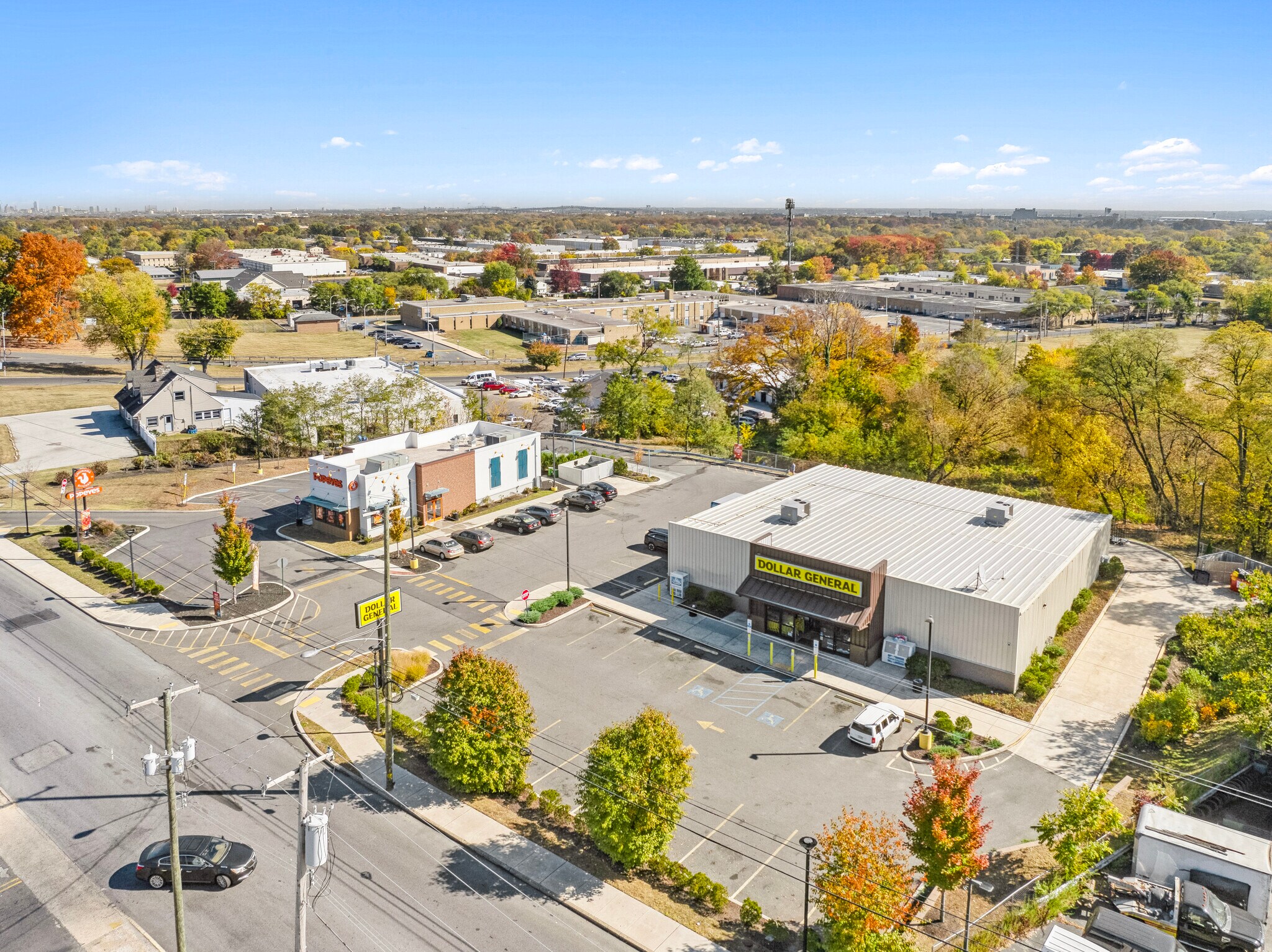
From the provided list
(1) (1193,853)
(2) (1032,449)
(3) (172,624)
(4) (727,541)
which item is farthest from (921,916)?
(2) (1032,449)

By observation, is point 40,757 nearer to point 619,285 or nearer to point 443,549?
point 443,549

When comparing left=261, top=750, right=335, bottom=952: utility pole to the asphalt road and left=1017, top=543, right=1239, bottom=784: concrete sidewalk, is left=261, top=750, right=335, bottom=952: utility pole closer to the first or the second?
the asphalt road

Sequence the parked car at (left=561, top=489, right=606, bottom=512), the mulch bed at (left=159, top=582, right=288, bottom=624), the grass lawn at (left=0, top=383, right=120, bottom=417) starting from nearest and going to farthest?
the mulch bed at (left=159, top=582, right=288, bottom=624) → the parked car at (left=561, top=489, right=606, bottom=512) → the grass lawn at (left=0, top=383, right=120, bottom=417)

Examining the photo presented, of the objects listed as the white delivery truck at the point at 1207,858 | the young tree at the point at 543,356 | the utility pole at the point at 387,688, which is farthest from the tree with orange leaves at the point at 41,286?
the white delivery truck at the point at 1207,858

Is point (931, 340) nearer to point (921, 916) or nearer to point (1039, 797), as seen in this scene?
point (1039, 797)

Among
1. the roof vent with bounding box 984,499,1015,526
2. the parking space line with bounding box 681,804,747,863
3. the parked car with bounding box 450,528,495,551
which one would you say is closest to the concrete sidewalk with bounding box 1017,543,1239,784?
the roof vent with bounding box 984,499,1015,526

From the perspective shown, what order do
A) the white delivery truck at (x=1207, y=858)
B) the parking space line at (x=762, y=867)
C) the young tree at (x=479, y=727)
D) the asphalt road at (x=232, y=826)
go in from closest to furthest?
the asphalt road at (x=232, y=826), the white delivery truck at (x=1207, y=858), the parking space line at (x=762, y=867), the young tree at (x=479, y=727)

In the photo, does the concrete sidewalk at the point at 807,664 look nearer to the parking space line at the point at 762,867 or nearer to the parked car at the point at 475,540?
the parked car at the point at 475,540
